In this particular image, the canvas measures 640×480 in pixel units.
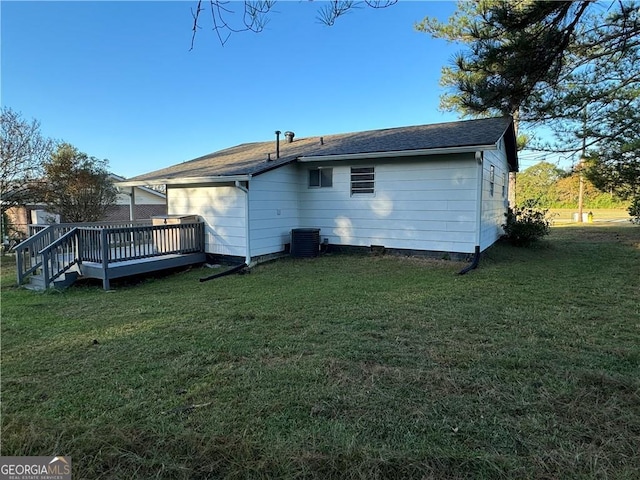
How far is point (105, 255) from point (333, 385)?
21.1 feet

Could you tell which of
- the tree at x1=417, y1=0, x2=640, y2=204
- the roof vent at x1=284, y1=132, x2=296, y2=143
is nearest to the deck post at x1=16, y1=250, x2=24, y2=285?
the roof vent at x1=284, y1=132, x2=296, y2=143

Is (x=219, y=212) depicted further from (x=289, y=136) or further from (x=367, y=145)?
(x=289, y=136)

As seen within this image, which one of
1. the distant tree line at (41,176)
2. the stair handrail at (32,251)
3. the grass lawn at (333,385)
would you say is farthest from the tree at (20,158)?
the grass lawn at (333,385)

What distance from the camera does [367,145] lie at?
34.0 ft

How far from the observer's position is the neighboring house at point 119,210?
45.8ft

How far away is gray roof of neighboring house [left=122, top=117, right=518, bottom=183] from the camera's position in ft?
29.7

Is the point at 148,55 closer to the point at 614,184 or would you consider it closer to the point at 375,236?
the point at 375,236

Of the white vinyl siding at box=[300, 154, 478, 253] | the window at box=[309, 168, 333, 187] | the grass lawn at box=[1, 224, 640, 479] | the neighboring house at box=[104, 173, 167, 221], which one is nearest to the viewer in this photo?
the grass lawn at box=[1, 224, 640, 479]

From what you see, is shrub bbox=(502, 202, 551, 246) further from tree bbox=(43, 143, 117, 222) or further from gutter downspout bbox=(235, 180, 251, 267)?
tree bbox=(43, 143, 117, 222)

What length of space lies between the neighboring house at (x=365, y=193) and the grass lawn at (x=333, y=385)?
3225 mm

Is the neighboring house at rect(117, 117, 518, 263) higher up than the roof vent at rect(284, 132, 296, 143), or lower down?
lower down

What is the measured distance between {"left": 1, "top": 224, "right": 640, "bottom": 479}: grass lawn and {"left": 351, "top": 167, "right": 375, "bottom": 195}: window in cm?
450

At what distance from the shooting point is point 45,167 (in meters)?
14.3

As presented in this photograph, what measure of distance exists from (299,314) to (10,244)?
14.8 meters
